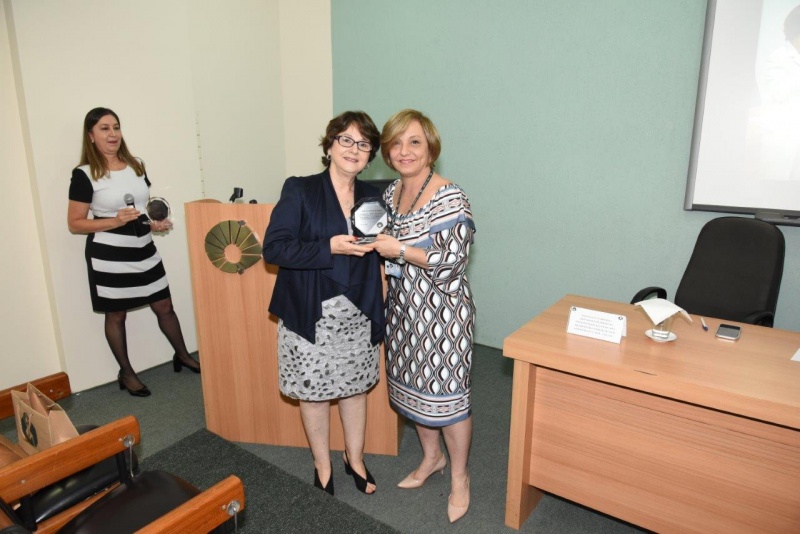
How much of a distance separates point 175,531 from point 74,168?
2.50 m

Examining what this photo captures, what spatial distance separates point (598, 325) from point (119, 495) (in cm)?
163

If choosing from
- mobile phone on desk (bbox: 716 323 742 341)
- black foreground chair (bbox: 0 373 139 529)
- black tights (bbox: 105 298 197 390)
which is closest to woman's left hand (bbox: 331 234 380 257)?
black foreground chair (bbox: 0 373 139 529)

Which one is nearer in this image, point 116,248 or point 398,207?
point 398,207

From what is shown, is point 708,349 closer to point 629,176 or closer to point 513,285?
point 629,176

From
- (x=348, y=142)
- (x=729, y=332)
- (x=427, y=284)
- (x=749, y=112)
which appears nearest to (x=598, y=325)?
(x=729, y=332)

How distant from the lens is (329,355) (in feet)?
6.63

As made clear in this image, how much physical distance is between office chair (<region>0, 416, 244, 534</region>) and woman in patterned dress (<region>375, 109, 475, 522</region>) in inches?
33.2

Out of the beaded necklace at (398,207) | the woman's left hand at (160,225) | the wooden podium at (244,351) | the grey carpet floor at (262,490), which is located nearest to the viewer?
the beaded necklace at (398,207)

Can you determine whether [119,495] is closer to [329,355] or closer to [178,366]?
[329,355]

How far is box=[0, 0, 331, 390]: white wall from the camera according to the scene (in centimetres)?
287

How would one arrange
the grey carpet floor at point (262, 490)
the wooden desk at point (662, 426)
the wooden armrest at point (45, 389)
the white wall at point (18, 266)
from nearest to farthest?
the wooden desk at point (662, 426) < the wooden armrest at point (45, 389) < the grey carpet floor at point (262, 490) < the white wall at point (18, 266)

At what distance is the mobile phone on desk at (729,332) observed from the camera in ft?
6.13

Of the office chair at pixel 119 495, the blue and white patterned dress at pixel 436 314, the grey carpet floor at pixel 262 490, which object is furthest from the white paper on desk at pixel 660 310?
the office chair at pixel 119 495

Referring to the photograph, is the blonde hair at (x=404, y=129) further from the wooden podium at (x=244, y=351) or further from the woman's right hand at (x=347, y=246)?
the wooden podium at (x=244, y=351)
